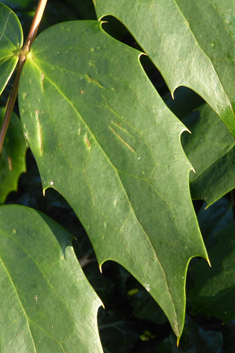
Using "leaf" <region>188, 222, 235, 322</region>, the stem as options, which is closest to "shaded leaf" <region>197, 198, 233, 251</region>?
"leaf" <region>188, 222, 235, 322</region>

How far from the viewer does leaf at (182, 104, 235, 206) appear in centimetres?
78

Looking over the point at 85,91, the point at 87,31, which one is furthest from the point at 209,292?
the point at 87,31

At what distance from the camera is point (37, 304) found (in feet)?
2.37

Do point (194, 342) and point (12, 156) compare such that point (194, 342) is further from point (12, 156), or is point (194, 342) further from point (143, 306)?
point (12, 156)

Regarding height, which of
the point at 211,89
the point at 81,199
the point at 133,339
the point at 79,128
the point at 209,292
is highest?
the point at 211,89

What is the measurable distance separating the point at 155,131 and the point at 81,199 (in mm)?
196

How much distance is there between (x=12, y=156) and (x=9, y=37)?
1.55 feet

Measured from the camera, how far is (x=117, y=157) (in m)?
0.68

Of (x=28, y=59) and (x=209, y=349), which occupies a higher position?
(x=28, y=59)

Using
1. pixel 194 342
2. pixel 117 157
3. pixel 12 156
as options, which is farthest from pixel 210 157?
pixel 12 156

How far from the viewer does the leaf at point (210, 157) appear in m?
0.78

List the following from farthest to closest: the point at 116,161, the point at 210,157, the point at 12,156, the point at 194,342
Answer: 1. the point at 12,156
2. the point at 194,342
3. the point at 210,157
4. the point at 116,161

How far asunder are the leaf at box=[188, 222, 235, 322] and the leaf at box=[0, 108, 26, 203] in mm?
688

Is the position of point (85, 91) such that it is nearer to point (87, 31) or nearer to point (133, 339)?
point (87, 31)
